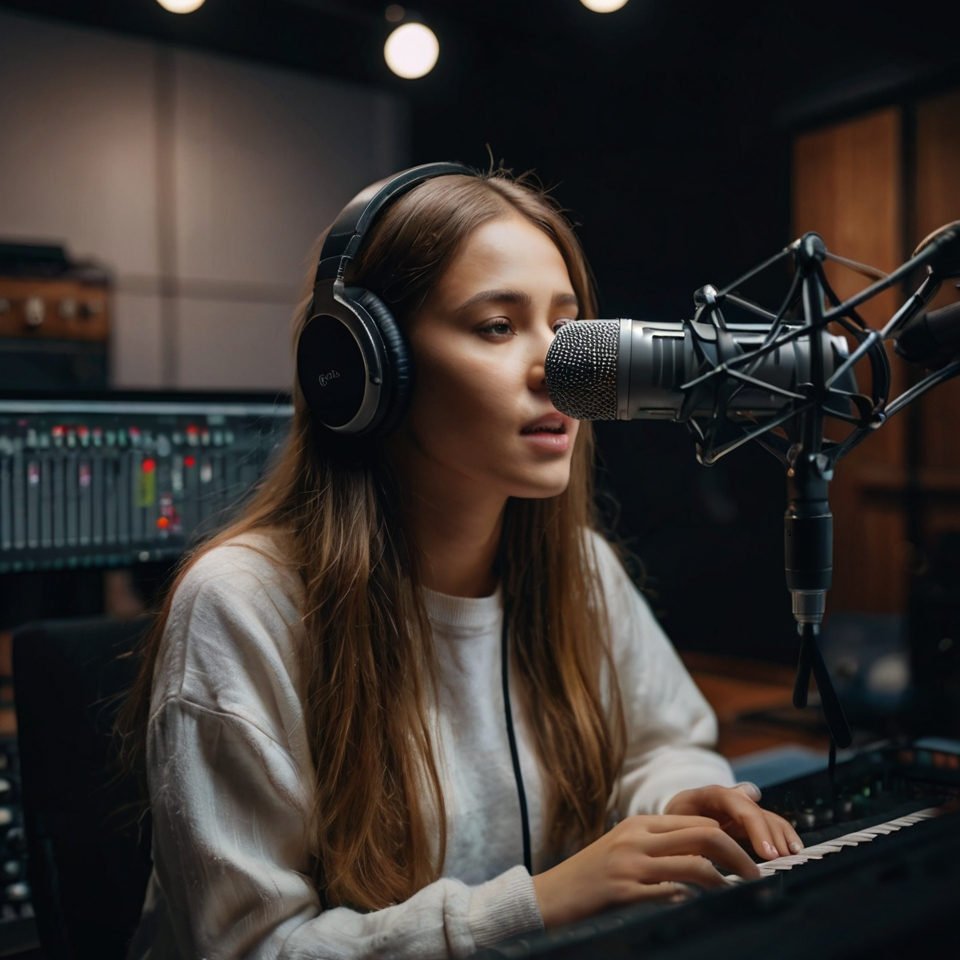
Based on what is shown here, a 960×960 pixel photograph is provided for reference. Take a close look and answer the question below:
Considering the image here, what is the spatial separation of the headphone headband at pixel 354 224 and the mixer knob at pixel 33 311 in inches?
63.7

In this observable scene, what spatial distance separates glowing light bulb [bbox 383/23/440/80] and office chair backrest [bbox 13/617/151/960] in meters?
1.51

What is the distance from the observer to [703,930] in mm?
409

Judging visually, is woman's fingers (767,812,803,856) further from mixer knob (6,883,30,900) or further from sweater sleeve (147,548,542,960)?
mixer knob (6,883,30,900)

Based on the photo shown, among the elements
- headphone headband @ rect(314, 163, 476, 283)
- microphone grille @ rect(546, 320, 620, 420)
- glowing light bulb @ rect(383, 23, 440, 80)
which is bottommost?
microphone grille @ rect(546, 320, 620, 420)

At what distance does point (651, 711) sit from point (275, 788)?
1.70ft

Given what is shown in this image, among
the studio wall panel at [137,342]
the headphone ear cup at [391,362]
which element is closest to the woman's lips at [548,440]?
the headphone ear cup at [391,362]

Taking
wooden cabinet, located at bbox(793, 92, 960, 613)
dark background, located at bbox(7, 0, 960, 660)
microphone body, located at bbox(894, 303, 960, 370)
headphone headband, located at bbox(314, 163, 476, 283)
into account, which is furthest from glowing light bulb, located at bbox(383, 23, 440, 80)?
microphone body, located at bbox(894, 303, 960, 370)

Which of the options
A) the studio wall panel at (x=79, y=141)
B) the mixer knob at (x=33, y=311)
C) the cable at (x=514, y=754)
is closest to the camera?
the cable at (x=514, y=754)

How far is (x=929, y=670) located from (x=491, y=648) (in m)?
0.81

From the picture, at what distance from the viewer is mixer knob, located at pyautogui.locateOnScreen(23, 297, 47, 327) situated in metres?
2.26

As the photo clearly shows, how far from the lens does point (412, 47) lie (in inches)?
80.4

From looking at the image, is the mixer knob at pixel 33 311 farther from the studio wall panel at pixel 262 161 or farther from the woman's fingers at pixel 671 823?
the woman's fingers at pixel 671 823

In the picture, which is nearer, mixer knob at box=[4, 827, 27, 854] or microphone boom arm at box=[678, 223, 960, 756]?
microphone boom arm at box=[678, 223, 960, 756]

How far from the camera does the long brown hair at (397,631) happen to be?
0.86 metres
